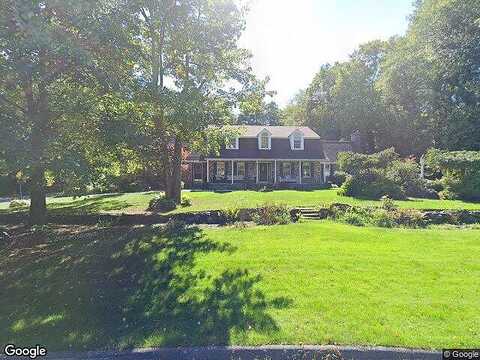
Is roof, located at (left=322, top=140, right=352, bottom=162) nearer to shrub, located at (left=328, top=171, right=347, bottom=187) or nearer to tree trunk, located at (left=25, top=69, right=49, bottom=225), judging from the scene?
shrub, located at (left=328, top=171, right=347, bottom=187)

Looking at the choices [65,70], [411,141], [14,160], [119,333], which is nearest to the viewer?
[119,333]

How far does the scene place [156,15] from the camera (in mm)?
14695

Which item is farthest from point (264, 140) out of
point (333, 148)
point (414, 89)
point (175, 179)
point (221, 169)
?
point (414, 89)

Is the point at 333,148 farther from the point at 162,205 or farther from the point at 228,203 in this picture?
the point at 162,205

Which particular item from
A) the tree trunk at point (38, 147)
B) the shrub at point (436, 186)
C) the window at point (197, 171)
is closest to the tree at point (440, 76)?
the shrub at point (436, 186)

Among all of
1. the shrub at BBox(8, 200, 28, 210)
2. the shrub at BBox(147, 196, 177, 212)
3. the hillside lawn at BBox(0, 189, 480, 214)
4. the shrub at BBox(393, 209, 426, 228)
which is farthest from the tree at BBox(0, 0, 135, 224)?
the shrub at BBox(8, 200, 28, 210)

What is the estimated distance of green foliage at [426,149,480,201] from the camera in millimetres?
25812

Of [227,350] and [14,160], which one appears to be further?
[14,160]

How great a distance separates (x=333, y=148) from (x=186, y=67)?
28.3 metres

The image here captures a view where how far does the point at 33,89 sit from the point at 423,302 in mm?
13552

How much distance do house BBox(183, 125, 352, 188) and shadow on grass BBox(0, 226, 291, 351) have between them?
28055 millimetres

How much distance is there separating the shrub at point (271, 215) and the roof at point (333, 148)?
91.3 ft

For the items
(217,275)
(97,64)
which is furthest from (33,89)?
(217,275)

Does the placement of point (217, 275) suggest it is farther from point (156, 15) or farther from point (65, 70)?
point (156, 15)
